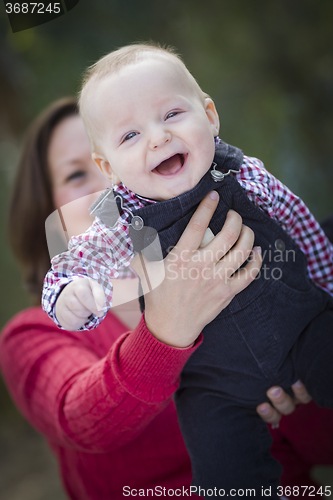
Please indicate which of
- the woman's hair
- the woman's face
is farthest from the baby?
the woman's hair

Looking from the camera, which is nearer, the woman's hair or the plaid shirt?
the plaid shirt

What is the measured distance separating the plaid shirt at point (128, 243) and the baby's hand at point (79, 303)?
0.04 feet

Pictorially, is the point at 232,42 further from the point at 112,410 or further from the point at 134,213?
the point at 112,410

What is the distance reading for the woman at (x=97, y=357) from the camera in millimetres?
500

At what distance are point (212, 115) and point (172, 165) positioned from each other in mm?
104

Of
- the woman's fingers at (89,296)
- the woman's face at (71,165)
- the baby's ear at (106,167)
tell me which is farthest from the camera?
the woman's face at (71,165)

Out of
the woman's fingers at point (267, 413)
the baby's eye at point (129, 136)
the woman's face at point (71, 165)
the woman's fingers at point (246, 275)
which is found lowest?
the woman's fingers at point (267, 413)

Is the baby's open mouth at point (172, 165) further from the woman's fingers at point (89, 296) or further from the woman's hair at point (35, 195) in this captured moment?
the woman's hair at point (35, 195)

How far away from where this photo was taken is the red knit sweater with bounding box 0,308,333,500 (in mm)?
551

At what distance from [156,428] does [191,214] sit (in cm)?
46

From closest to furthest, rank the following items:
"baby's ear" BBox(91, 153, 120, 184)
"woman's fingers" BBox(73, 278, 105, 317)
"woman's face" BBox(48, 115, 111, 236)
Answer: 1. "woman's fingers" BBox(73, 278, 105, 317)
2. "baby's ear" BBox(91, 153, 120, 184)
3. "woman's face" BBox(48, 115, 111, 236)

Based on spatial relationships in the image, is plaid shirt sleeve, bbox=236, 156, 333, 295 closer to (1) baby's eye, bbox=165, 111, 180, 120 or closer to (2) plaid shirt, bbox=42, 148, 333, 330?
(2) plaid shirt, bbox=42, 148, 333, 330

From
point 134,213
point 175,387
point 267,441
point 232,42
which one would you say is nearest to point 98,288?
point 134,213

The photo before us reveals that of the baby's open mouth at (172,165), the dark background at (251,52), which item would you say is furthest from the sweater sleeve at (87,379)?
the dark background at (251,52)
